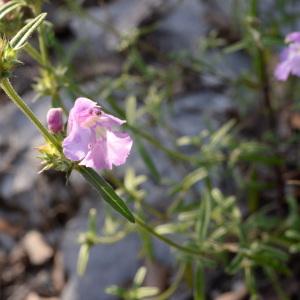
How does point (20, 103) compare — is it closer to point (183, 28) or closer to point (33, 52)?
point (33, 52)

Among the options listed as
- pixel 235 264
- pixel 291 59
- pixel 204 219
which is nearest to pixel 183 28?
pixel 291 59

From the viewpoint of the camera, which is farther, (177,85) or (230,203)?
(177,85)

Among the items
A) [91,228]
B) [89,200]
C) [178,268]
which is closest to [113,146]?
[91,228]

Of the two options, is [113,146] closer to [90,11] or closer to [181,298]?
[181,298]

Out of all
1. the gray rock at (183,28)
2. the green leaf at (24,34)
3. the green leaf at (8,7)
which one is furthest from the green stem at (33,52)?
the gray rock at (183,28)

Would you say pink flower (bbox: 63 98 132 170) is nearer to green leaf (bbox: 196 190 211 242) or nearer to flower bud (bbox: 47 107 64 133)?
flower bud (bbox: 47 107 64 133)

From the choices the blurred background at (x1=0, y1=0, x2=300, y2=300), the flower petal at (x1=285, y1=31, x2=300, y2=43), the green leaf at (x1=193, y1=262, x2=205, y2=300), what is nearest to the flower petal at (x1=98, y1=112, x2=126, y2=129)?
the blurred background at (x1=0, y1=0, x2=300, y2=300)
